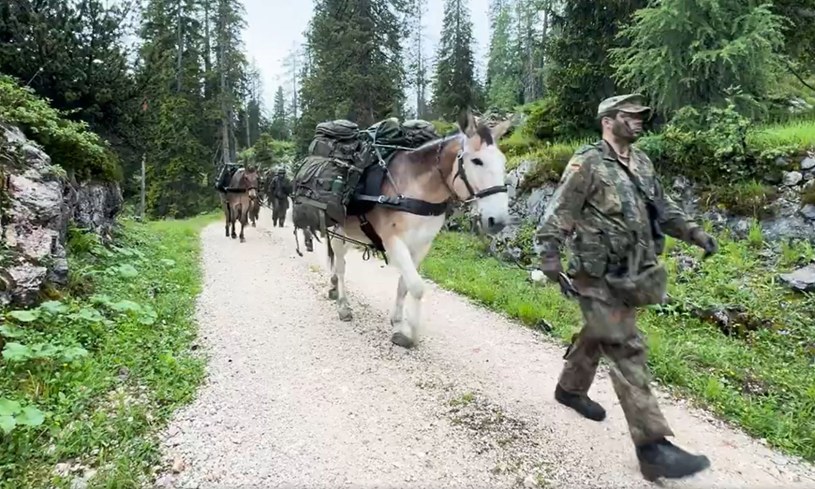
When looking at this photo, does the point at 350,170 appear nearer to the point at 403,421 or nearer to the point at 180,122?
the point at 403,421

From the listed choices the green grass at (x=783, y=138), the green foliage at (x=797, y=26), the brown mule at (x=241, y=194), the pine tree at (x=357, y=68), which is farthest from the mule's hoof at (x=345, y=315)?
the pine tree at (x=357, y=68)

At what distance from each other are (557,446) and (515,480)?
56 centimetres

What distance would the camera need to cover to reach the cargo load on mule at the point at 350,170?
18.0 ft

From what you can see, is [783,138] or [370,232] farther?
[783,138]

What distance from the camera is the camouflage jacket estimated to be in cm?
305

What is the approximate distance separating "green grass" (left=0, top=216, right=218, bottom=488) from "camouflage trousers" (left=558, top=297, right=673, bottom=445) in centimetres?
305

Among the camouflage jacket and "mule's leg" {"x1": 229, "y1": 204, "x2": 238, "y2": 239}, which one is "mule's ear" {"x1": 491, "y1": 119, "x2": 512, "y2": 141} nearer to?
the camouflage jacket

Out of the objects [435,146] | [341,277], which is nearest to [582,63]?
[435,146]

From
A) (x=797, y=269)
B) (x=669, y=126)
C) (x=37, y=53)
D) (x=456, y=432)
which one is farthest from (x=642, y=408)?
(x=37, y=53)

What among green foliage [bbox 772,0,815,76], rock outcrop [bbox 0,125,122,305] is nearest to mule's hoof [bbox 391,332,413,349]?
rock outcrop [bbox 0,125,122,305]

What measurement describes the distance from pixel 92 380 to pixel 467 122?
3.90m

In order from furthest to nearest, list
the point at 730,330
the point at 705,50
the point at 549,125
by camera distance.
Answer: the point at 549,125 < the point at 705,50 < the point at 730,330

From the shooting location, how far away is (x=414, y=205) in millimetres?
4992

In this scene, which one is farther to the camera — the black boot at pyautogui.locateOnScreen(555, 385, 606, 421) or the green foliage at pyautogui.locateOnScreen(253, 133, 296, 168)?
the green foliage at pyautogui.locateOnScreen(253, 133, 296, 168)
